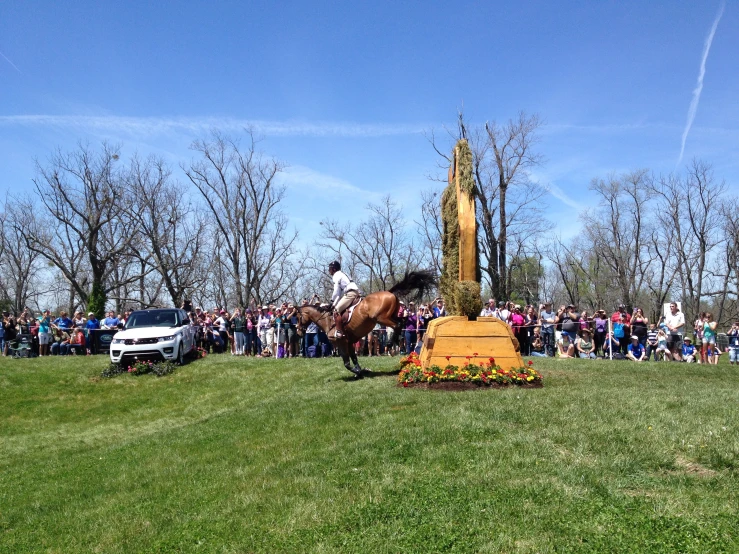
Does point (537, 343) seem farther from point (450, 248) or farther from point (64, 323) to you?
point (64, 323)

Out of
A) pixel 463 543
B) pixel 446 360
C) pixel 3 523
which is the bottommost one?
pixel 3 523

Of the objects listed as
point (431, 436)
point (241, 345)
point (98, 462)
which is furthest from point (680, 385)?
point (241, 345)

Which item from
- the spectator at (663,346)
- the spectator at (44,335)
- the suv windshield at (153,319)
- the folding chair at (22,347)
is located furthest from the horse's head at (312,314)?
the folding chair at (22,347)

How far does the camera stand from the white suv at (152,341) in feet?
61.8

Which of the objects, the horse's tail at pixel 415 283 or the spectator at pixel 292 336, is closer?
the horse's tail at pixel 415 283

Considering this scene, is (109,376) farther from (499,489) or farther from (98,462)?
(499,489)

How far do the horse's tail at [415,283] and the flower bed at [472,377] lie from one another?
2806mm

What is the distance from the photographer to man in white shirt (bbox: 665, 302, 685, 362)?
1723 cm

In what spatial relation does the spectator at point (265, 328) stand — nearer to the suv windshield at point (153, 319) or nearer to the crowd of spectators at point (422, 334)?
the crowd of spectators at point (422, 334)

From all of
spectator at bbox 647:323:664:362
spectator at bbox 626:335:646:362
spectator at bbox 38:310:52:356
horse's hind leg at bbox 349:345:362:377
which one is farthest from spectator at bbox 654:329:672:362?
spectator at bbox 38:310:52:356

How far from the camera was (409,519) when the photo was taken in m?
5.39

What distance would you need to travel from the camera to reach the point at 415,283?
551 inches

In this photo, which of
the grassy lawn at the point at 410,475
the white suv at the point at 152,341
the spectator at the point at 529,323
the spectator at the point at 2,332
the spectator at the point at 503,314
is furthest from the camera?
the spectator at the point at 2,332

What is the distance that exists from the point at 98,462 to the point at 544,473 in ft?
25.0
